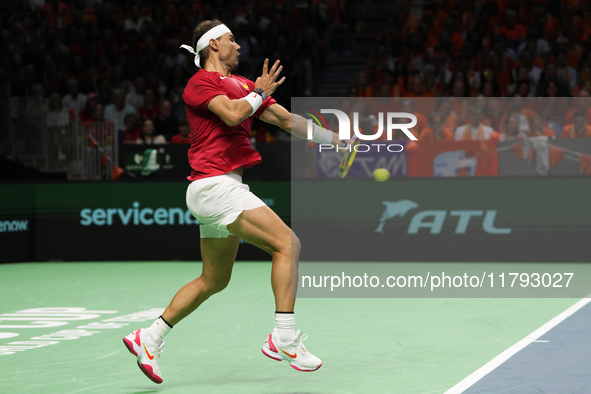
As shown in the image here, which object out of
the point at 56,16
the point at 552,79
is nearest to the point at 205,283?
the point at 552,79

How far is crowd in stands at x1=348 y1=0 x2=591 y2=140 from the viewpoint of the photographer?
435 inches

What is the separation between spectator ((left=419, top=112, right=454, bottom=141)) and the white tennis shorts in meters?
6.67

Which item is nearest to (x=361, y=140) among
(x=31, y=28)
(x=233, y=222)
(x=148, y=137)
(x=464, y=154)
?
(x=464, y=154)

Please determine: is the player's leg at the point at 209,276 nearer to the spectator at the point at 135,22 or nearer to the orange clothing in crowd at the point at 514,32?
the orange clothing in crowd at the point at 514,32

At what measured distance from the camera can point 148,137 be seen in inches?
515

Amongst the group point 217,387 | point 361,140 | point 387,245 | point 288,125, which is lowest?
point 387,245

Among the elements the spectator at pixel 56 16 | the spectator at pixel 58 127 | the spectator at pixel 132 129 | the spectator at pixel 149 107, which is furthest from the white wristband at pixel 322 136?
the spectator at pixel 56 16

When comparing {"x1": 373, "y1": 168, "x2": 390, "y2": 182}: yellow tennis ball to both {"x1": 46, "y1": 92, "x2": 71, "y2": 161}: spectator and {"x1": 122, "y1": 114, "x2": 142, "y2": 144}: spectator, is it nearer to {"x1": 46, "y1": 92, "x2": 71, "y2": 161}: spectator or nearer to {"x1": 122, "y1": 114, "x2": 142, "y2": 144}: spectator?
{"x1": 122, "y1": 114, "x2": 142, "y2": 144}: spectator

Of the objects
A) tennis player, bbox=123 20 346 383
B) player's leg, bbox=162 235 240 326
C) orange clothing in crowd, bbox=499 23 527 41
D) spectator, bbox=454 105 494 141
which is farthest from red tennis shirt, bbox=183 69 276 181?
orange clothing in crowd, bbox=499 23 527 41

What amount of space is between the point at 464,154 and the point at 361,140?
4.66 ft

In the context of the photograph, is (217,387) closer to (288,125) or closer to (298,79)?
(288,125)

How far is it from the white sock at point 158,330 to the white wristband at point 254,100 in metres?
1.36

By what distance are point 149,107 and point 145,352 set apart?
34.7 feet

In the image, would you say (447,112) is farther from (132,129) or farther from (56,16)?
(56,16)
